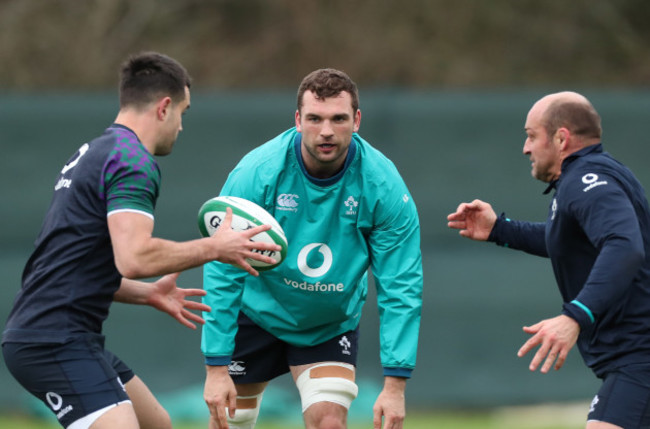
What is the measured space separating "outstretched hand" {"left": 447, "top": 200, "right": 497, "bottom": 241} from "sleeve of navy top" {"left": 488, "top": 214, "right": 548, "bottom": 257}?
4cm

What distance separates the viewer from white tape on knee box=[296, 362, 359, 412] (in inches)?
203

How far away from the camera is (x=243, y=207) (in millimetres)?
4688

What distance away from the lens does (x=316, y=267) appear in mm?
5168

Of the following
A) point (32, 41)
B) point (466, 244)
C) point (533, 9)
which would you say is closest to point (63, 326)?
point (466, 244)

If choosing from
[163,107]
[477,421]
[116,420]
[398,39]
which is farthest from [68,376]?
[398,39]

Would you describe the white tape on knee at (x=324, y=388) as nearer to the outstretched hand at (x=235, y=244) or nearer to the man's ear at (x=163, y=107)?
the outstretched hand at (x=235, y=244)

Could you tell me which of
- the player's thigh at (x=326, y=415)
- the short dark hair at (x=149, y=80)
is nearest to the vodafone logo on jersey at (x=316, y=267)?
the player's thigh at (x=326, y=415)

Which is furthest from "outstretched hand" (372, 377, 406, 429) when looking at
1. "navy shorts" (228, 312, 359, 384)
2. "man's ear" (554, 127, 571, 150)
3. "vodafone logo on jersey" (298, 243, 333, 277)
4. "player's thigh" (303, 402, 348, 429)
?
"man's ear" (554, 127, 571, 150)

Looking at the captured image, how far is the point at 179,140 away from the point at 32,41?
4593mm

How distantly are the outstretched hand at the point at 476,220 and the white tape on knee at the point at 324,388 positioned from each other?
103 cm

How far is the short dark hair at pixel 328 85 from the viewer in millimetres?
4973

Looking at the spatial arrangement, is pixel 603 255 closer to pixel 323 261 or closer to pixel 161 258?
pixel 323 261

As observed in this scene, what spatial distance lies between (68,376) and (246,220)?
1098 millimetres

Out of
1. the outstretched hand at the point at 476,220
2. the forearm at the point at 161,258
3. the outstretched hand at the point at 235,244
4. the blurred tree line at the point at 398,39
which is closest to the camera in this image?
the forearm at the point at 161,258
